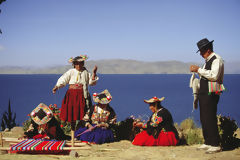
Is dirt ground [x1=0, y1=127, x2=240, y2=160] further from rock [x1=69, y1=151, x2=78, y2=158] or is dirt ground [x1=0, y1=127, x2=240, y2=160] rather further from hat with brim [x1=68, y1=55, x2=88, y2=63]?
hat with brim [x1=68, y1=55, x2=88, y2=63]

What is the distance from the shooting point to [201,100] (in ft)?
22.4

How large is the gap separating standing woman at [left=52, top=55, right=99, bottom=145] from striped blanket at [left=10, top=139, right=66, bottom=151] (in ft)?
5.62

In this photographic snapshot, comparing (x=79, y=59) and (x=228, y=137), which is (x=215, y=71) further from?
(x=79, y=59)

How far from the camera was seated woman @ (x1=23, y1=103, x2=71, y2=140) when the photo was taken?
7328mm

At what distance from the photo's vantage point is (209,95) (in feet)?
21.9

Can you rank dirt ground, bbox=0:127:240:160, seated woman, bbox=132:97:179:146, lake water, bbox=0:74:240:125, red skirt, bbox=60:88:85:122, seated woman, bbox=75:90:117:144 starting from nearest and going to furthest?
dirt ground, bbox=0:127:240:160 → seated woman, bbox=132:97:179:146 → seated woman, bbox=75:90:117:144 → red skirt, bbox=60:88:85:122 → lake water, bbox=0:74:240:125

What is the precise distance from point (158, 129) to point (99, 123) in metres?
1.58

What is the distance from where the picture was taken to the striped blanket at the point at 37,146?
6.60 metres

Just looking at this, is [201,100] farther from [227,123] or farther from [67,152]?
[67,152]

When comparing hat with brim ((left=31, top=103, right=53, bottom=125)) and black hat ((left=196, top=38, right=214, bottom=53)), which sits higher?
black hat ((left=196, top=38, right=214, bottom=53))

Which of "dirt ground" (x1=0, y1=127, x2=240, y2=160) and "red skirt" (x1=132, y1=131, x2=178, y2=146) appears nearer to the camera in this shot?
"dirt ground" (x1=0, y1=127, x2=240, y2=160)

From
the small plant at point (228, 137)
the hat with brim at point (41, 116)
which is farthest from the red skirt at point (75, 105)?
the small plant at point (228, 137)

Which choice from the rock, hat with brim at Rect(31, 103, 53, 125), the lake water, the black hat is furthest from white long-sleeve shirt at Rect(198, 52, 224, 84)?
hat with brim at Rect(31, 103, 53, 125)

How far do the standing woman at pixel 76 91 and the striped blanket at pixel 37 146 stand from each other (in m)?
1.71
